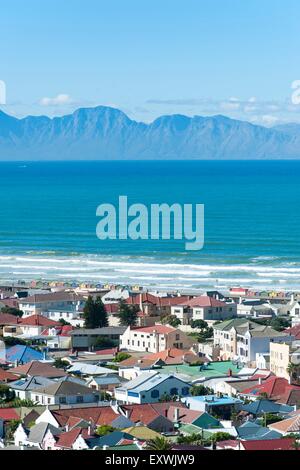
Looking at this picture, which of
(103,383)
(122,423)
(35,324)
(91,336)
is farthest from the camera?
(35,324)

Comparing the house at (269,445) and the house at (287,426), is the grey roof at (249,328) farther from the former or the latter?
the house at (269,445)

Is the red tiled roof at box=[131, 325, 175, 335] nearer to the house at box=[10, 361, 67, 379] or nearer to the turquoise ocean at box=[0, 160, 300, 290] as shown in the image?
the house at box=[10, 361, 67, 379]

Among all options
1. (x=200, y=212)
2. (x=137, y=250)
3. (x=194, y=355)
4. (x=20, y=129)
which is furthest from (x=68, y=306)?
(x=20, y=129)

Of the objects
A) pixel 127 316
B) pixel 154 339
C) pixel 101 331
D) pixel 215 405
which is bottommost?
pixel 215 405

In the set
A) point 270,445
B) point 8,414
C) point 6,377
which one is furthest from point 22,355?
point 270,445

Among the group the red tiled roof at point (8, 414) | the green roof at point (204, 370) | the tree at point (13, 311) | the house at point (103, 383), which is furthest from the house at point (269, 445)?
the tree at point (13, 311)

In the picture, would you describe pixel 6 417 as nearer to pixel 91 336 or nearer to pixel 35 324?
pixel 91 336

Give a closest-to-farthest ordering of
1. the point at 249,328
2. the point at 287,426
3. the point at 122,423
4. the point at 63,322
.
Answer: the point at 287,426 < the point at 122,423 < the point at 249,328 < the point at 63,322
